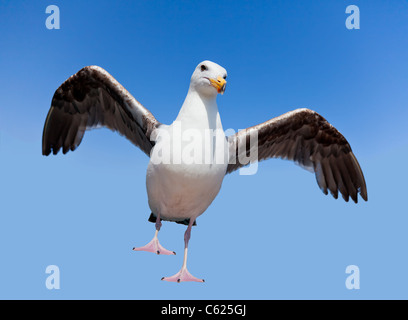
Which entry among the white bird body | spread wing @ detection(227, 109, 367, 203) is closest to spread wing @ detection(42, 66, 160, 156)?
the white bird body

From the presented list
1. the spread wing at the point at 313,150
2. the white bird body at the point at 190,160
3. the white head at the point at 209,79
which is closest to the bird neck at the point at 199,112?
the white bird body at the point at 190,160

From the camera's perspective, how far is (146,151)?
9938mm

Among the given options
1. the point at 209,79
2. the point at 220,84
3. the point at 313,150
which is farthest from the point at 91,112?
the point at 313,150

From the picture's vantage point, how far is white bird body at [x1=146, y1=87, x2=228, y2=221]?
→ 7926 millimetres

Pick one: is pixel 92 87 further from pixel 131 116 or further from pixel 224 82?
pixel 224 82

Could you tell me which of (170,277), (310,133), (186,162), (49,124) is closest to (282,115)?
(310,133)

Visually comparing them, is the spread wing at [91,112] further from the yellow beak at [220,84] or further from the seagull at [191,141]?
the yellow beak at [220,84]

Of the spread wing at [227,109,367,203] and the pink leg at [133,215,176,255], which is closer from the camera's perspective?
the pink leg at [133,215,176,255]

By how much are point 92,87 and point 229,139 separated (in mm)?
3562

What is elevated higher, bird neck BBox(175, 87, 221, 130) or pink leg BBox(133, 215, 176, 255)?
bird neck BBox(175, 87, 221, 130)

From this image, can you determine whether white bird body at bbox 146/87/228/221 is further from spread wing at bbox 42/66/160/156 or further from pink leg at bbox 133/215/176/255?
spread wing at bbox 42/66/160/156

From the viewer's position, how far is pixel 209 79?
26.6 ft

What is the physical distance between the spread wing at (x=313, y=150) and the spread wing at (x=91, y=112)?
240cm

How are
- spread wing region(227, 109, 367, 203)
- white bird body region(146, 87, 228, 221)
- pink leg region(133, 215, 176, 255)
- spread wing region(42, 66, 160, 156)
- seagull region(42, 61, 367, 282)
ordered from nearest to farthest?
white bird body region(146, 87, 228, 221) → seagull region(42, 61, 367, 282) → pink leg region(133, 215, 176, 255) → spread wing region(42, 66, 160, 156) → spread wing region(227, 109, 367, 203)
